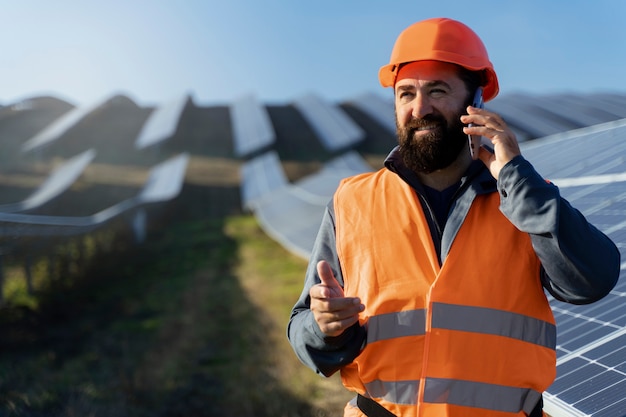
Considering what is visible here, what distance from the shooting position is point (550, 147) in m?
8.13

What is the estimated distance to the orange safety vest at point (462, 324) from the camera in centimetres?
194

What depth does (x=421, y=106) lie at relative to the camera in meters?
2.14

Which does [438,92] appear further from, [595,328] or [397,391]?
[595,328]

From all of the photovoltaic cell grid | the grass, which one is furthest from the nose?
the grass

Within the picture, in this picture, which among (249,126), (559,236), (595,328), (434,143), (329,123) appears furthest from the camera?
(249,126)

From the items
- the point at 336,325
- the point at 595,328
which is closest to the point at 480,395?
the point at 336,325

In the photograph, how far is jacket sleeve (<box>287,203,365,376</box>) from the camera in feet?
6.74

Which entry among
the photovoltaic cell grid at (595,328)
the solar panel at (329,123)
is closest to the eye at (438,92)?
the photovoltaic cell grid at (595,328)

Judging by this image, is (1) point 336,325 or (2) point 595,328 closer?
(1) point 336,325

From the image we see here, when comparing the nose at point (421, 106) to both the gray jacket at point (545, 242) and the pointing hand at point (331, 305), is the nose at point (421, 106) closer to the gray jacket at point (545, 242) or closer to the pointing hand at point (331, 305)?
the gray jacket at point (545, 242)

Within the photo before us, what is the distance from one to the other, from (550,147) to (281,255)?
7.14m

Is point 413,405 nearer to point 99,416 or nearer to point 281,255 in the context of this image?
point 99,416

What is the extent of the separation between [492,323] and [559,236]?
39 cm

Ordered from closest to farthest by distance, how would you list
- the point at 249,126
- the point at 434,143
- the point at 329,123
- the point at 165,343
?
the point at 434,143, the point at 165,343, the point at 329,123, the point at 249,126
